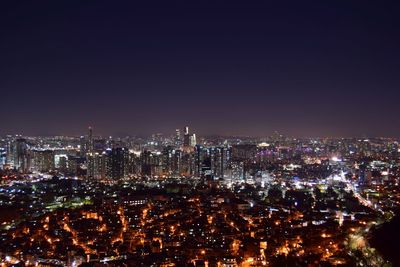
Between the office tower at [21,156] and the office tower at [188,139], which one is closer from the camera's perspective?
the office tower at [21,156]

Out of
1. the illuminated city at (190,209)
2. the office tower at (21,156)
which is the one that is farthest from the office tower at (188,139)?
the office tower at (21,156)

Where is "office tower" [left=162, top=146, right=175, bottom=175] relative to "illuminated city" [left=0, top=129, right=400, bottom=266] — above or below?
above

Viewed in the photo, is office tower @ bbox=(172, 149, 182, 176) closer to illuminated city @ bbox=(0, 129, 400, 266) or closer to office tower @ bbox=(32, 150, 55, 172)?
illuminated city @ bbox=(0, 129, 400, 266)

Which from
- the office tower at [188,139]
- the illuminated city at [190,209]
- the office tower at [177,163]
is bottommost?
the illuminated city at [190,209]

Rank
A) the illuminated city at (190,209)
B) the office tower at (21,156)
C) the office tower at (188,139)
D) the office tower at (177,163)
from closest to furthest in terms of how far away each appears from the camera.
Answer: the illuminated city at (190,209)
the office tower at (177,163)
the office tower at (21,156)
the office tower at (188,139)

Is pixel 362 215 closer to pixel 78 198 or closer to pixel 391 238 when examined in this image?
pixel 391 238

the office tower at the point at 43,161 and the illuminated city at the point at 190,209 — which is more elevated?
the office tower at the point at 43,161

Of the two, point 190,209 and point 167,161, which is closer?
point 190,209

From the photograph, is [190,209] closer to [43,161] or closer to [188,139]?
[43,161]

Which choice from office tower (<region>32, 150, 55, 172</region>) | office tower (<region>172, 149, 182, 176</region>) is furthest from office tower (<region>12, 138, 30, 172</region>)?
office tower (<region>172, 149, 182, 176</region>)

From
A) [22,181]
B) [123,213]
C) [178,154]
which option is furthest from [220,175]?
[123,213]

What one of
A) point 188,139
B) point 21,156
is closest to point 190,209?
point 21,156

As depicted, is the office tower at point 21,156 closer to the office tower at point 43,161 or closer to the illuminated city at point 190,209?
the illuminated city at point 190,209
